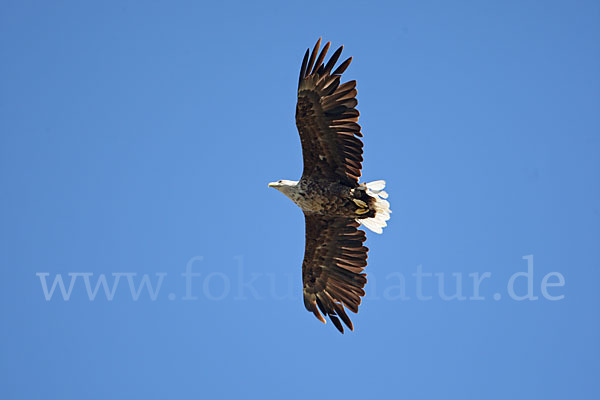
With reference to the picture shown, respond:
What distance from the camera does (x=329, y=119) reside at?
10.5 m

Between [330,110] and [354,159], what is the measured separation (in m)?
0.75

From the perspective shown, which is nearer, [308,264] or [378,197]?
[378,197]

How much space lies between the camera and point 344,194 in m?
10.8

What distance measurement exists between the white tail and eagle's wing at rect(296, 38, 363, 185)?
33 cm

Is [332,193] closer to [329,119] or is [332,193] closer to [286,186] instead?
[286,186]

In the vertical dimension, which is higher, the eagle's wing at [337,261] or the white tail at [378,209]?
the white tail at [378,209]

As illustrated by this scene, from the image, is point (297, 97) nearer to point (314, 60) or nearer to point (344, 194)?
point (314, 60)

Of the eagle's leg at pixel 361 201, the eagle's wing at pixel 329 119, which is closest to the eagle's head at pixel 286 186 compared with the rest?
the eagle's wing at pixel 329 119

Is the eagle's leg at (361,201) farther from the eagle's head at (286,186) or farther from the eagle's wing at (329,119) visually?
the eagle's head at (286,186)

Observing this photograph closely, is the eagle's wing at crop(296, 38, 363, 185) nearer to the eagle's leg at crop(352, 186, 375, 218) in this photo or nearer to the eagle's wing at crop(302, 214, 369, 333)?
the eagle's leg at crop(352, 186, 375, 218)

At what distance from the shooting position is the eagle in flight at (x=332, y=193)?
34.3 feet

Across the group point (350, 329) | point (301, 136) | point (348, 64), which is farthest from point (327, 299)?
point (348, 64)

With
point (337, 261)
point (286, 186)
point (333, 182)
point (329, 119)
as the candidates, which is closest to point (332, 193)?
point (333, 182)

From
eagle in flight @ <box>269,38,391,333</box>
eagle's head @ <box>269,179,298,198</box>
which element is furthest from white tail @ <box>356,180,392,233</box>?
eagle's head @ <box>269,179,298,198</box>
